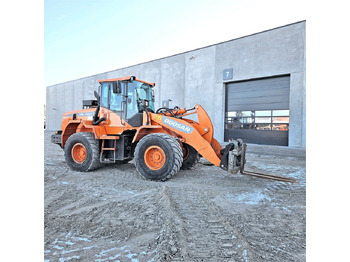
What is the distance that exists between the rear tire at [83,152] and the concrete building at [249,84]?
9.36m

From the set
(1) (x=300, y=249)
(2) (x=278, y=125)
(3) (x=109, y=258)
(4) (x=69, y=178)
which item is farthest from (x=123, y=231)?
(2) (x=278, y=125)

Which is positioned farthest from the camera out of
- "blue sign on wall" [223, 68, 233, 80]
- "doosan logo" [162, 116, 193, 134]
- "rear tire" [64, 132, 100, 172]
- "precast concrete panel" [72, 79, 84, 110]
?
"precast concrete panel" [72, 79, 84, 110]

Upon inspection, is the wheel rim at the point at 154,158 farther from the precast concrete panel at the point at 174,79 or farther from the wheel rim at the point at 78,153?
the precast concrete panel at the point at 174,79

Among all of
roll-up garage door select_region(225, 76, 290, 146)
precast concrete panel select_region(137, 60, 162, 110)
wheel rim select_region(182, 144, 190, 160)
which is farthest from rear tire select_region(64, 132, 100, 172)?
precast concrete panel select_region(137, 60, 162, 110)

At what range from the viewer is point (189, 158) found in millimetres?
6059

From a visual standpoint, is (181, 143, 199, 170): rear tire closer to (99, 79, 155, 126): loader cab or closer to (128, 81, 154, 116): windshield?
(99, 79, 155, 126): loader cab

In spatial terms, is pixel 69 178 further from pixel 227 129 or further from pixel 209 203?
pixel 227 129

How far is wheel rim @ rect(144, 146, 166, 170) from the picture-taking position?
4.91 meters

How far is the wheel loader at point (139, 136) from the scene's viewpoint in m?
4.80

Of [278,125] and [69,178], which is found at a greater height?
[278,125]

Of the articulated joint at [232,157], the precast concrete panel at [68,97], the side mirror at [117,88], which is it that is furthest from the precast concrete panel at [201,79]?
the precast concrete panel at [68,97]

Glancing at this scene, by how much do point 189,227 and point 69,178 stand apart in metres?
3.57

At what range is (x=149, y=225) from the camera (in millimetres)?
2680

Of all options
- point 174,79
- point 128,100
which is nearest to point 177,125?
point 128,100
